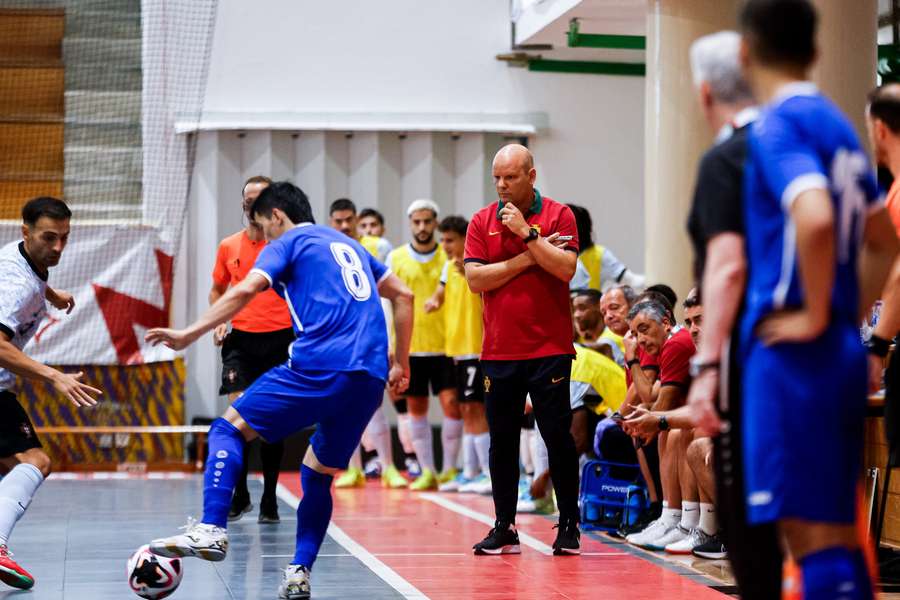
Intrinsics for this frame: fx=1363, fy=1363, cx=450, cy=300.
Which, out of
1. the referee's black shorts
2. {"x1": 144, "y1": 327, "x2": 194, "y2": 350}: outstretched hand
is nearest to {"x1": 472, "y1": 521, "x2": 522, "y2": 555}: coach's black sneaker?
{"x1": 144, "y1": 327, "x2": 194, "y2": 350}: outstretched hand

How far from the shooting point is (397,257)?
10859 mm

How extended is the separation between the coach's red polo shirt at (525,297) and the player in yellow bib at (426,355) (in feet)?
11.2

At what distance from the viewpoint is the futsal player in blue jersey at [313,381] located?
536cm

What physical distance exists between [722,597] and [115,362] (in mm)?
7803

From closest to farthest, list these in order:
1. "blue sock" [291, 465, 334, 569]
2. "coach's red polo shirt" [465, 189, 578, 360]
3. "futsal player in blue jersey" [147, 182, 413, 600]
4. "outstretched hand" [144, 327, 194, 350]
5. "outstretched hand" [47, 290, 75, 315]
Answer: "outstretched hand" [144, 327, 194, 350], "futsal player in blue jersey" [147, 182, 413, 600], "blue sock" [291, 465, 334, 569], "outstretched hand" [47, 290, 75, 315], "coach's red polo shirt" [465, 189, 578, 360]

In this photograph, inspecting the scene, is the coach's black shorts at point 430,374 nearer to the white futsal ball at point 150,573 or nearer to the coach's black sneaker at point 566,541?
the coach's black sneaker at point 566,541

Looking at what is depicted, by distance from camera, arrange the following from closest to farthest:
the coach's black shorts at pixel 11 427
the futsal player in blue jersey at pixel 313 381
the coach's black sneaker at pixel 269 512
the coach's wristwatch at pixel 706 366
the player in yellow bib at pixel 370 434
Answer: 1. the coach's wristwatch at pixel 706 366
2. the futsal player in blue jersey at pixel 313 381
3. the coach's black shorts at pixel 11 427
4. the coach's black sneaker at pixel 269 512
5. the player in yellow bib at pixel 370 434

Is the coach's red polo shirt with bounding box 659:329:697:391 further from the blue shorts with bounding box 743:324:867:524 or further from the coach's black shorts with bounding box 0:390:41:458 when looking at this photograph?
the blue shorts with bounding box 743:324:867:524

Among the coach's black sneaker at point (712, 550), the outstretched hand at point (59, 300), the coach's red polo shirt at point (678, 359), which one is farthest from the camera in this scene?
the coach's red polo shirt at point (678, 359)

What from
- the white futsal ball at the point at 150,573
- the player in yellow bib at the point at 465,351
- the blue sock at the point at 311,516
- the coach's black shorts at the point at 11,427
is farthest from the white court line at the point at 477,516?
the coach's black shorts at the point at 11,427

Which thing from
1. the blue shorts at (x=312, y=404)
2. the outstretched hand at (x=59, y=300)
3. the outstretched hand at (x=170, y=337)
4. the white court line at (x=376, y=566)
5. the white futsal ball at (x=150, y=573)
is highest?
the outstretched hand at (x=59, y=300)

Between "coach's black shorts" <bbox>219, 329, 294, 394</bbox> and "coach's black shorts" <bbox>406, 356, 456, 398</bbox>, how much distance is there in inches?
98.0

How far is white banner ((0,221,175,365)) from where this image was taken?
12.1 metres

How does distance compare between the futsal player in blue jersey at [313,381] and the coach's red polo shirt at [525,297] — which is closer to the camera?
the futsal player in blue jersey at [313,381]
